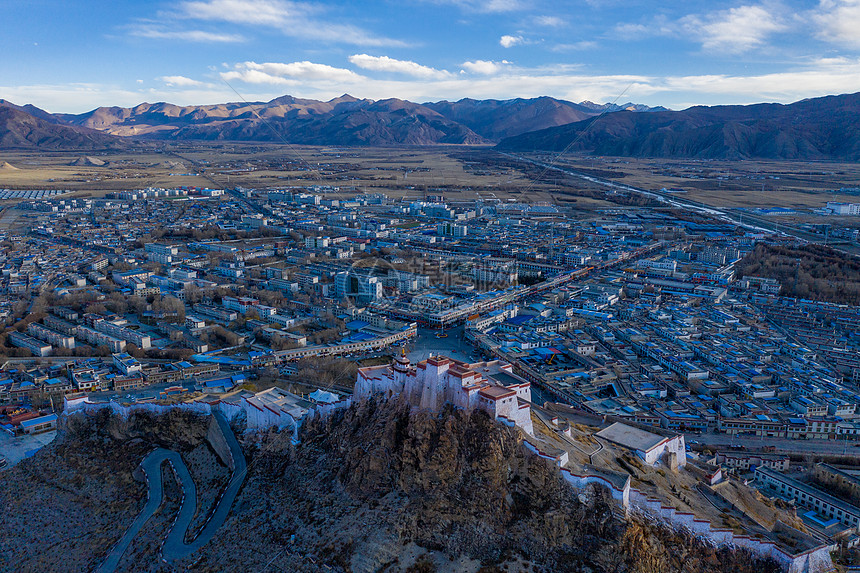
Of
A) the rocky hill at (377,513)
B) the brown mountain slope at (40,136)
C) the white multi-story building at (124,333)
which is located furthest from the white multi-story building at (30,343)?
the brown mountain slope at (40,136)

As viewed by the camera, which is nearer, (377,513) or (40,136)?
(377,513)

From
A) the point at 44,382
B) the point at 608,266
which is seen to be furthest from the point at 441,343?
the point at 608,266

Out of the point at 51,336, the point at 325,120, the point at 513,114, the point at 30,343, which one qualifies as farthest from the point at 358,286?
the point at 513,114

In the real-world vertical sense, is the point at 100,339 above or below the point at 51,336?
below

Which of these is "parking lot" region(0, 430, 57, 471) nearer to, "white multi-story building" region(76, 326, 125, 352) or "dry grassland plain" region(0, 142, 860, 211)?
"white multi-story building" region(76, 326, 125, 352)

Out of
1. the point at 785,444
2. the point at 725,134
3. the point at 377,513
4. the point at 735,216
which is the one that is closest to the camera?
the point at 377,513

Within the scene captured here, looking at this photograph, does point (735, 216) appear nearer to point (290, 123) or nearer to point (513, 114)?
point (513, 114)

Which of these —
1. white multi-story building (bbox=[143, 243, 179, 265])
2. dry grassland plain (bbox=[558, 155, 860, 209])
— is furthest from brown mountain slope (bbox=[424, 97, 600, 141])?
white multi-story building (bbox=[143, 243, 179, 265])

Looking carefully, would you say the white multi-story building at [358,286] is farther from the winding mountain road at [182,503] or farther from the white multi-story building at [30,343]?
the winding mountain road at [182,503]
